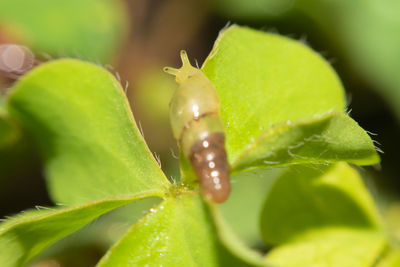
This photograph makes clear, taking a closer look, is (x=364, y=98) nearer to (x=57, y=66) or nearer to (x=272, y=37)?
(x=272, y=37)

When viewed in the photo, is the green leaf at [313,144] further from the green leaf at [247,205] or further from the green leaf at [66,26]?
the green leaf at [66,26]

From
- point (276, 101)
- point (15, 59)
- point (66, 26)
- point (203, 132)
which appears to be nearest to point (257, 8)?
point (66, 26)

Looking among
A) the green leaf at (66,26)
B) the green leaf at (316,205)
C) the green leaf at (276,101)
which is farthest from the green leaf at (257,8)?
the green leaf at (316,205)

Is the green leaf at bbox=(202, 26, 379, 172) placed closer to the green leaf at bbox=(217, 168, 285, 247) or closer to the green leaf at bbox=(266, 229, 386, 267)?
the green leaf at bbox=(266, 229, 386, 267)

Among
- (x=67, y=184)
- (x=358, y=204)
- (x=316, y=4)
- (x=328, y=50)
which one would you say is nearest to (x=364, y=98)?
(x=328, y=50)

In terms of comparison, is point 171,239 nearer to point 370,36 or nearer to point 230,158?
point 230,158

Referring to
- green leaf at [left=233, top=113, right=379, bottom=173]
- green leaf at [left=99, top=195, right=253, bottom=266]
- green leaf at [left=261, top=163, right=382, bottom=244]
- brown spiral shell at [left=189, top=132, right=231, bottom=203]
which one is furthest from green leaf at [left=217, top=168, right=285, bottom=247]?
brown spiral shell at [left=189, top=132, right=231, bottom=203]
